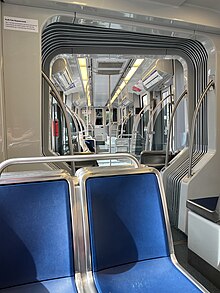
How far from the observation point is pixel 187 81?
3.89m

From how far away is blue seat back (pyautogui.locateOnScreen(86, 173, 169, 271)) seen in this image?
162cm

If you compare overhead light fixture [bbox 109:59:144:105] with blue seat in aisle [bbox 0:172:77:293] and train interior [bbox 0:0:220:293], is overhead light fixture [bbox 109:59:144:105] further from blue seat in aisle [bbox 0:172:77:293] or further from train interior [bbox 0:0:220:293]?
blue seat in aisle [bbox 0:172:77:293]

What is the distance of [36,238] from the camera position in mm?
1508

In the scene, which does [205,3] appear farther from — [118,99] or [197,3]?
[118,99]

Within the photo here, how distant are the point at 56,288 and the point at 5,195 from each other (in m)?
0.60

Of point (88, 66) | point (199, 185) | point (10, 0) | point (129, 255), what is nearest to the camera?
point (129, 255)

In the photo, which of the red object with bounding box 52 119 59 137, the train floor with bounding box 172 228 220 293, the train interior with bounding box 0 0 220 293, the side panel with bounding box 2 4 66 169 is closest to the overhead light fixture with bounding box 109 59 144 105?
the train interior with bounding box 0 0 220 293

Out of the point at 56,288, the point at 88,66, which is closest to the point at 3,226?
the point at 56,288

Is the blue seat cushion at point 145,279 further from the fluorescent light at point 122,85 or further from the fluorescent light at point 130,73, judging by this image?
the fluorescent light at point 122,85

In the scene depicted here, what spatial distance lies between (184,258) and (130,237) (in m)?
1.34

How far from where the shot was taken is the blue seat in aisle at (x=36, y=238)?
144 centimetres

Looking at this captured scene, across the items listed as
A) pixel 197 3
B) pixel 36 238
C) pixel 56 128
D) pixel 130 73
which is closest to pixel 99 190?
pixel 36 238

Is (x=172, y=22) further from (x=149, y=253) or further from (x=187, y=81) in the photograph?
(x=149, y=253)

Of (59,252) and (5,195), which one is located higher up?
(5,195)
